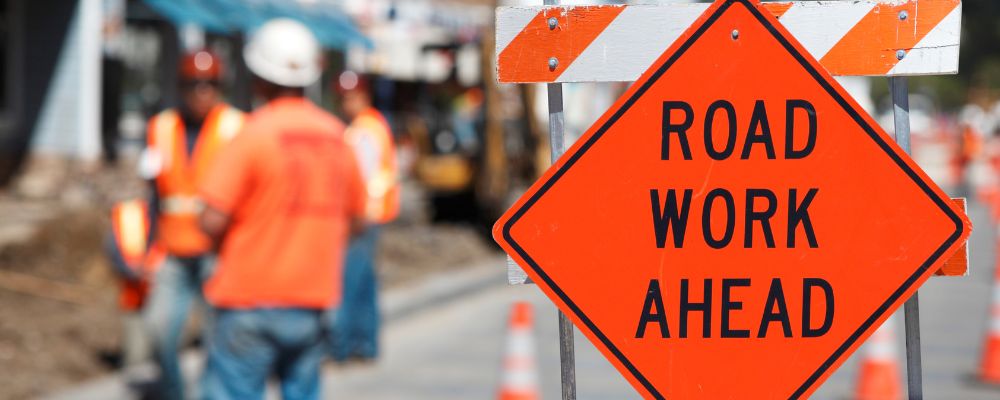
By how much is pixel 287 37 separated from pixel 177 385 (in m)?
2.15

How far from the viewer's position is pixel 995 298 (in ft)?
28.5

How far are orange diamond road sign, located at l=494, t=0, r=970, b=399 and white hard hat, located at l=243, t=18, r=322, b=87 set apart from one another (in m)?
1.98

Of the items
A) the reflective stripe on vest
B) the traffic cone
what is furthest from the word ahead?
the traffic cone

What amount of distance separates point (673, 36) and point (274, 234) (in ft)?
6.79

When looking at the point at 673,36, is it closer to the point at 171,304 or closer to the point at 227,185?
the point at 227,185

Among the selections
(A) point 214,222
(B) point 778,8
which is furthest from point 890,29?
(A) point 214,222

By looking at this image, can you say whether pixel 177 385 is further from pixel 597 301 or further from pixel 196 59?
pixel 597 301

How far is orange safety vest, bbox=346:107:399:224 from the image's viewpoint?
8.95 meters

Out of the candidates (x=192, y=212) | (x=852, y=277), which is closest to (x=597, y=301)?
(x=852, y=277)

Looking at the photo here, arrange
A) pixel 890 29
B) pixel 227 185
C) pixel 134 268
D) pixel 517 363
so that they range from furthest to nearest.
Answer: pixel 134 268 → pixel 517 363 → pixel 227 185 → pixel 890 29

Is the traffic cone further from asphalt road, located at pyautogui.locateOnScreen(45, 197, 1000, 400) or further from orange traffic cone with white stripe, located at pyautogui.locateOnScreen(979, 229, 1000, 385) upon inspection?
orange traffic cone with white stripe, located at pyautogui.locateOnScreen(979, 229, 1000, 385)

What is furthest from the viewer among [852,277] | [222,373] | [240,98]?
[240,98]

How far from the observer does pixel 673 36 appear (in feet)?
11.9

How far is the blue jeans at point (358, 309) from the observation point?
891 cm
